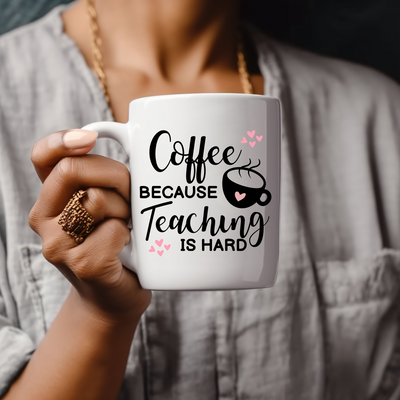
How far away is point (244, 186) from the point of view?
51cm

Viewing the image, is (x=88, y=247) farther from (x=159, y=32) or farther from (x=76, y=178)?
(x=159, y=32)

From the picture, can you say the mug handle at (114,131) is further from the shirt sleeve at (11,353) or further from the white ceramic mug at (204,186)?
the shirt sleeve at (11,353)

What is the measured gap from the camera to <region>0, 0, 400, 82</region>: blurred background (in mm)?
1244

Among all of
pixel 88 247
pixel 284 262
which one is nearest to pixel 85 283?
pixel 88 247

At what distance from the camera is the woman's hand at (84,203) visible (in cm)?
53

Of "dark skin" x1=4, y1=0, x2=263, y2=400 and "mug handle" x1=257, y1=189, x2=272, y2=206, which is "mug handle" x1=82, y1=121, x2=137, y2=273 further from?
"mug handle" x1=257, y1=189, x2=272, y2=206

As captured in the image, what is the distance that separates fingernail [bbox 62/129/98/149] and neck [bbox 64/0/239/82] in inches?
22.3

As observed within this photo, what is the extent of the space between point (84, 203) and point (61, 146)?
0.07 meters

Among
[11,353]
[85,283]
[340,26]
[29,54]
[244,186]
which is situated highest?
[340,26]

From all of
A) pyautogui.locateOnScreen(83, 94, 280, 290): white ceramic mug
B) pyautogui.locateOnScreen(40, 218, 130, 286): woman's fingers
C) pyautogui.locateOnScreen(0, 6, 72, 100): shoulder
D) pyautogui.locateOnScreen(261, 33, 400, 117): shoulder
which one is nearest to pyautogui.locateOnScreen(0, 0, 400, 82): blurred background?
pyautogui.locateOnScreen(261, 33, 400, 117): shoulder

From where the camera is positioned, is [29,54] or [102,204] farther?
[29,54]

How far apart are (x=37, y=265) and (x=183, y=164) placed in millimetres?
500

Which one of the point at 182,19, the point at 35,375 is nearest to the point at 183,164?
the point at 35,375

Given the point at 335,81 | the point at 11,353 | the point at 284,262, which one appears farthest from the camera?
the point at 335,81
